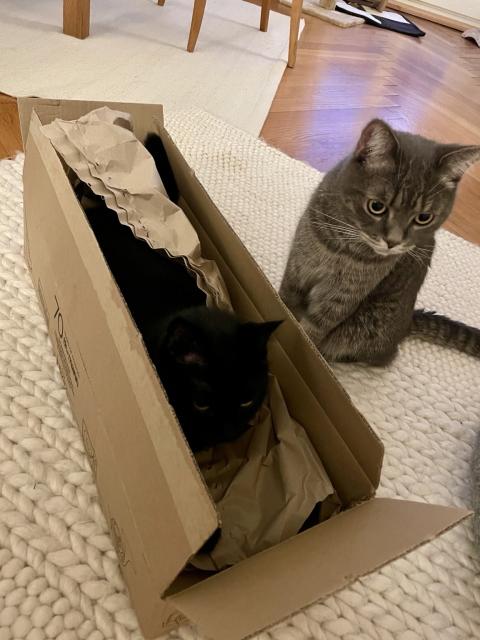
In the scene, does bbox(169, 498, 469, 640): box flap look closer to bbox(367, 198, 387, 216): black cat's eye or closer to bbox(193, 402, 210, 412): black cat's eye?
bbox(193, 402, 210, 412): black cat's eye

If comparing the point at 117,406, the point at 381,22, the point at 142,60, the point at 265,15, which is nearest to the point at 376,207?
the point at 117,406

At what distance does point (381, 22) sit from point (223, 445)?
4.15 meters

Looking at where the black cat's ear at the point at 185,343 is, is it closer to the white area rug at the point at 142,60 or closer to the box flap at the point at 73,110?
the box flap at the point at 73,110

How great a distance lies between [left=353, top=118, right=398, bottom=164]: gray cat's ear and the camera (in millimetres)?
875

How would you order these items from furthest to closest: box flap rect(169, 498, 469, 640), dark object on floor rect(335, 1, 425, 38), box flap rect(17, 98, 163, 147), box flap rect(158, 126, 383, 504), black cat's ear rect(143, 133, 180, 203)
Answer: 1. dark object on floor rect(335, 1, 425, 38)
2. black cat's ear rect(143, 133, 180, 203)
3. box flap rect(17, 98, 163, 147)
4. box flap rect(158, 126, 383, 504)
5. box flap rect(169, 498, 469, 640)

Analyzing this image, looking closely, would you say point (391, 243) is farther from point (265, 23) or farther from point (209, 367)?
→ point (265, 23)

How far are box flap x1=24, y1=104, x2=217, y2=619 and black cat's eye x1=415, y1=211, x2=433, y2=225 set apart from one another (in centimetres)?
60

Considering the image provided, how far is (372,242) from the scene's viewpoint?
3.14ft

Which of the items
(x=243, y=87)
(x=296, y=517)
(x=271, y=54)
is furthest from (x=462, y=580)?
(x=271, y=54)

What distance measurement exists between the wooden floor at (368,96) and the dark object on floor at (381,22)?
0.26 feet

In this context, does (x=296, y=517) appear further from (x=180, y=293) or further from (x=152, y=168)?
(x=152, y=168)

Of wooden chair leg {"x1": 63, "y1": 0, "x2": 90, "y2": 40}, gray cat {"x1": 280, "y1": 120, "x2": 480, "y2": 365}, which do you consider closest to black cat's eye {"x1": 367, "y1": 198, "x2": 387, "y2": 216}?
gray cat {"x1": 280, "y1": 120, "x2": 480, "y2": 365}

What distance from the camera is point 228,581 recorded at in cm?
53

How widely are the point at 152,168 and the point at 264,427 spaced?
1.79 feet
